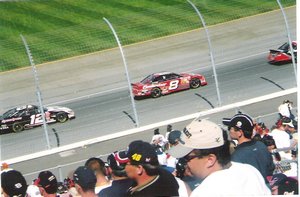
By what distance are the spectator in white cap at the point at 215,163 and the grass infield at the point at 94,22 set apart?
38.3ft

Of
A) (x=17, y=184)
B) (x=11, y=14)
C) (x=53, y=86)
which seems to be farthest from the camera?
(x=11, y=14)

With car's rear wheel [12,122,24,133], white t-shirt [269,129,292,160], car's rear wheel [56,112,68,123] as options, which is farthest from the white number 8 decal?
white t-shirt [269,129,292,160]

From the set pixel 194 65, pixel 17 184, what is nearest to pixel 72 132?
pixel 194 65

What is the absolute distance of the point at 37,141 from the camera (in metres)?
16.1

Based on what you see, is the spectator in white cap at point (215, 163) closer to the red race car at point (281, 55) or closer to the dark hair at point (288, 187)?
the dark hair at point (288, 187)

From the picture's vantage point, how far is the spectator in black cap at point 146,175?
16.7ft

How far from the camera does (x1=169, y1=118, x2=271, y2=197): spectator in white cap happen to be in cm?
439

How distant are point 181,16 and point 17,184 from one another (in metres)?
12.5

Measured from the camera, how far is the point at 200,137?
4543mm

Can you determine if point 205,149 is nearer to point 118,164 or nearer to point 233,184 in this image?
point 233,184

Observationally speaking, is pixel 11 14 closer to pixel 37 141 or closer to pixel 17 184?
pixel 37 141

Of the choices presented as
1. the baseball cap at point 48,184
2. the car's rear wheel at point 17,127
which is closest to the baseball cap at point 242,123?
the baseball cap at point 48,184

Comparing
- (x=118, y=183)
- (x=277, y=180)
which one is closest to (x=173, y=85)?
(x=118, y=183)

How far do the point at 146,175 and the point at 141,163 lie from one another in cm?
10
